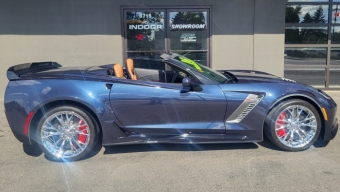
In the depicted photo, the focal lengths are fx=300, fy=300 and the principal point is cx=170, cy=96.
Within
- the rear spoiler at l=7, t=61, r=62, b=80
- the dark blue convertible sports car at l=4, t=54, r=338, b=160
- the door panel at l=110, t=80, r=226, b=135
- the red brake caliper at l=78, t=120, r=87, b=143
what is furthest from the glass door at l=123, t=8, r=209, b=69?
the red brake caliper at l=78, t=120, r=87, b=143

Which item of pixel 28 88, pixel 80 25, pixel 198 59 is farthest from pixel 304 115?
pixel 80 25

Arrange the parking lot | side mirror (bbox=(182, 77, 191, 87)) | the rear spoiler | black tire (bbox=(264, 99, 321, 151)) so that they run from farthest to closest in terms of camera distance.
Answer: black tire (bbox=(264, 99, 321, 151)), the rear spoiler, side mirror (bbox=(182, 77, 191, 87)), the parking lot

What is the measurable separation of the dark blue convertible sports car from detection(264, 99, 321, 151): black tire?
14 millimetres

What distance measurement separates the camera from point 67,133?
3924mm

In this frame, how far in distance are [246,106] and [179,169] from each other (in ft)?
3.92

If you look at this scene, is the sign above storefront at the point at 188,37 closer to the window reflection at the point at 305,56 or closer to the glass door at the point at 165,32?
the glass door at the point at 165,32

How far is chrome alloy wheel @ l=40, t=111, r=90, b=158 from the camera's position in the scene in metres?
3.89

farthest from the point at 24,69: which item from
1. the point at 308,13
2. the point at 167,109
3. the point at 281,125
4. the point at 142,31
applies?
the point at 308,13

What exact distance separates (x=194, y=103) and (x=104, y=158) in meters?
1.42

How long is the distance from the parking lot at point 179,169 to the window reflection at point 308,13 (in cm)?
507

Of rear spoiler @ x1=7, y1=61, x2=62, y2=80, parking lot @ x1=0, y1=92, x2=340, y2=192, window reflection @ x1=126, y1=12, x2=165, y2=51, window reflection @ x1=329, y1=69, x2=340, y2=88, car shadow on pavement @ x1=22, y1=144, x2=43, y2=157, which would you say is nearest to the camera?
parking lot @ x1=0, y1=92, x2=340, y2=192

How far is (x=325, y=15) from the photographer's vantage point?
8.50 metres

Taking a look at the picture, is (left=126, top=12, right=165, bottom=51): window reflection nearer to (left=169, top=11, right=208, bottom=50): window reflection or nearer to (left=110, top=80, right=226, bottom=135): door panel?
(left=169, top=11, right=208, bottom=50): window reflection

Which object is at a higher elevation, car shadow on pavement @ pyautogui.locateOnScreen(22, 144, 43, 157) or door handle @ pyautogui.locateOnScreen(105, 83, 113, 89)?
Answer: door handle @ pyautogui.locateOnScreen(105, 83, 113, 89)
